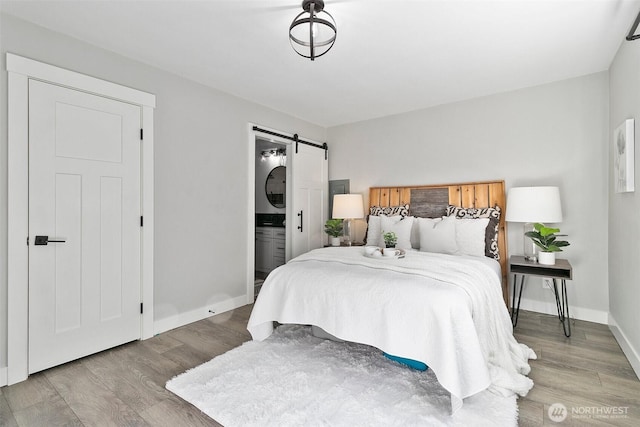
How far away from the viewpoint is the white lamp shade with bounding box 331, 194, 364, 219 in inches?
179

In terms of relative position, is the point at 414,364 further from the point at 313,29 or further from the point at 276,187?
the point at 276,187

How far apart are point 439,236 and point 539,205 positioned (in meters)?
0.98

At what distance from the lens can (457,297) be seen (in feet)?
6.40

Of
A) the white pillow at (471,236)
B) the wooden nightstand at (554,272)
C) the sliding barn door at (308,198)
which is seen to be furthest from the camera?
the sliding barn door at (308,198)

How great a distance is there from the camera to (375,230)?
416cm

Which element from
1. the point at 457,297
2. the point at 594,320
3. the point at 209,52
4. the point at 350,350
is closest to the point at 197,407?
the point at 350,350

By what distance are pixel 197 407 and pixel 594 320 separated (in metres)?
3.80

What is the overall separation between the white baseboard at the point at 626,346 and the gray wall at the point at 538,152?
260 millimetres

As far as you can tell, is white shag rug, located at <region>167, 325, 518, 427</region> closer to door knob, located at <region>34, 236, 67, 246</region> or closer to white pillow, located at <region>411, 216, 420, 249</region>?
door knob, located at <region>34, 236, 67, 246</region>

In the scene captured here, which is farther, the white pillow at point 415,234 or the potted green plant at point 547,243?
the white pillow at point 415,234

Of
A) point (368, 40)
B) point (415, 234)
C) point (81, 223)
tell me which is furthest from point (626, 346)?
point (81, 223)

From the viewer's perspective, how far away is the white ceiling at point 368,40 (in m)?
2.18

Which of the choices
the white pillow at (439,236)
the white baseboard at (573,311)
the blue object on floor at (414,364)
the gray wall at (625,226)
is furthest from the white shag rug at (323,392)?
the white baseboard at (573,311)

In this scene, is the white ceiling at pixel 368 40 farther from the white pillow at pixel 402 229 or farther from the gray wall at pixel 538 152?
the white pillow at pixel 402 229
